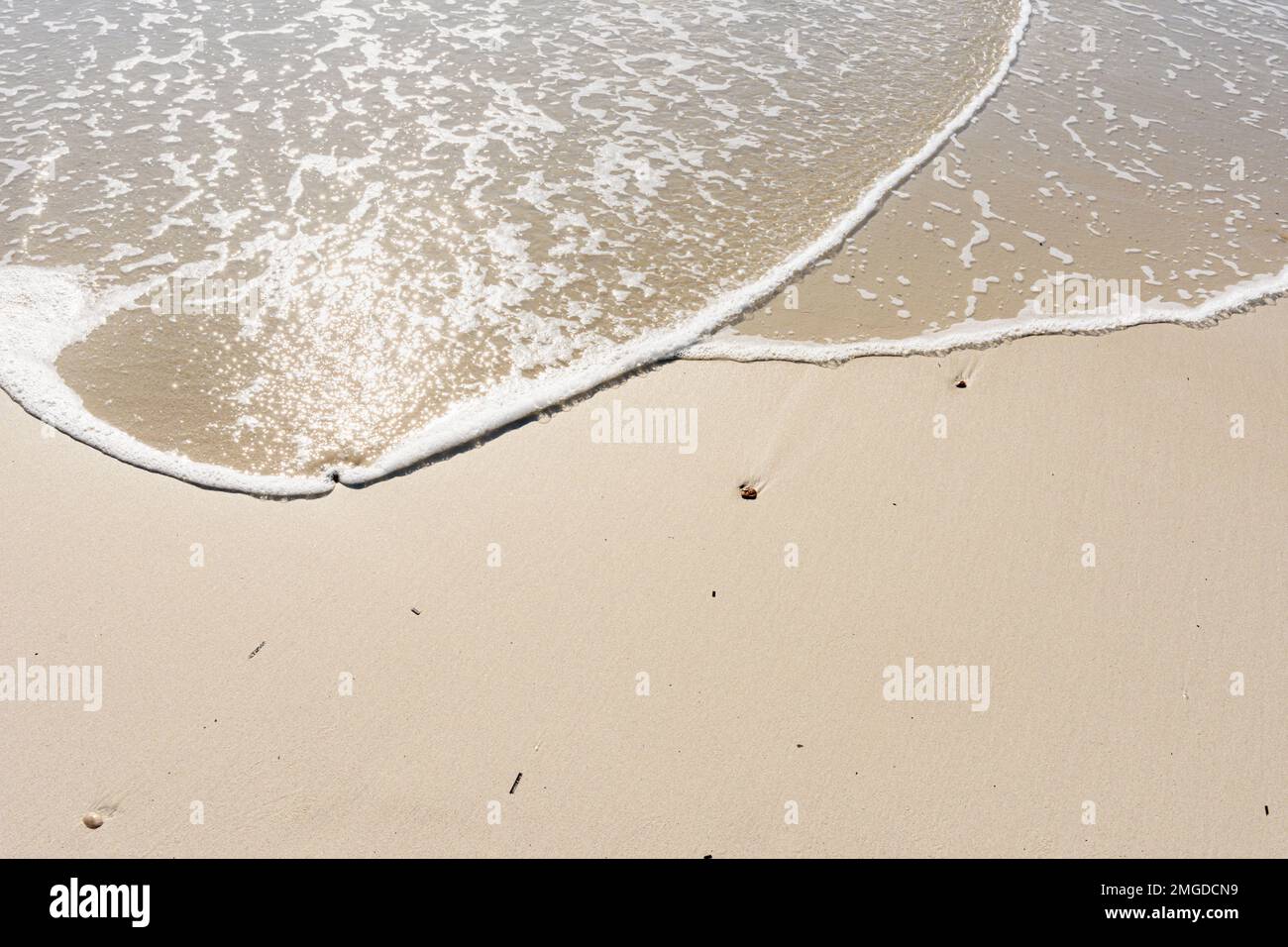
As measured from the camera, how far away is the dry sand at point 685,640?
3115mm

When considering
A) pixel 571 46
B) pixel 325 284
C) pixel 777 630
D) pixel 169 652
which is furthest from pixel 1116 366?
pixel 571 46

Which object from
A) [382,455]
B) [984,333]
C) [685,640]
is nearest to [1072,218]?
[984,333]

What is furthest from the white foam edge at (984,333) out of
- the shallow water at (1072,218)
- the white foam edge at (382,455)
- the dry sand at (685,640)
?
the dry sand at (685,640)

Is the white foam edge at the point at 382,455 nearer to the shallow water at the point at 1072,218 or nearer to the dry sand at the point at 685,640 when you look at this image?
the dry sand at the point at 685,640

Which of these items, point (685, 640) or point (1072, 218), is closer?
point (685, 640)

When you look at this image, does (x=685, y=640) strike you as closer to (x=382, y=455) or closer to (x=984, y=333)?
(x=382, y=455)

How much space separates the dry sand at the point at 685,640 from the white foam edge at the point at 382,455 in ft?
0.37

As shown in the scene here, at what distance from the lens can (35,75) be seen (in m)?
7.43

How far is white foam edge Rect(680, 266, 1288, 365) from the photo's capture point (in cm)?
508

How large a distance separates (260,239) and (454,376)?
79.5 inches

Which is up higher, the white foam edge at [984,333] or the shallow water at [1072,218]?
the shallow water at [1072,218]

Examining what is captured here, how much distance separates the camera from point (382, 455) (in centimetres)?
435

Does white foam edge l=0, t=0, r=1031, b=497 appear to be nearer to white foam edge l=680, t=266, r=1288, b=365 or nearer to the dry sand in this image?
the dry sand

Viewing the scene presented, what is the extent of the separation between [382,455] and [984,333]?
377 centimetres
